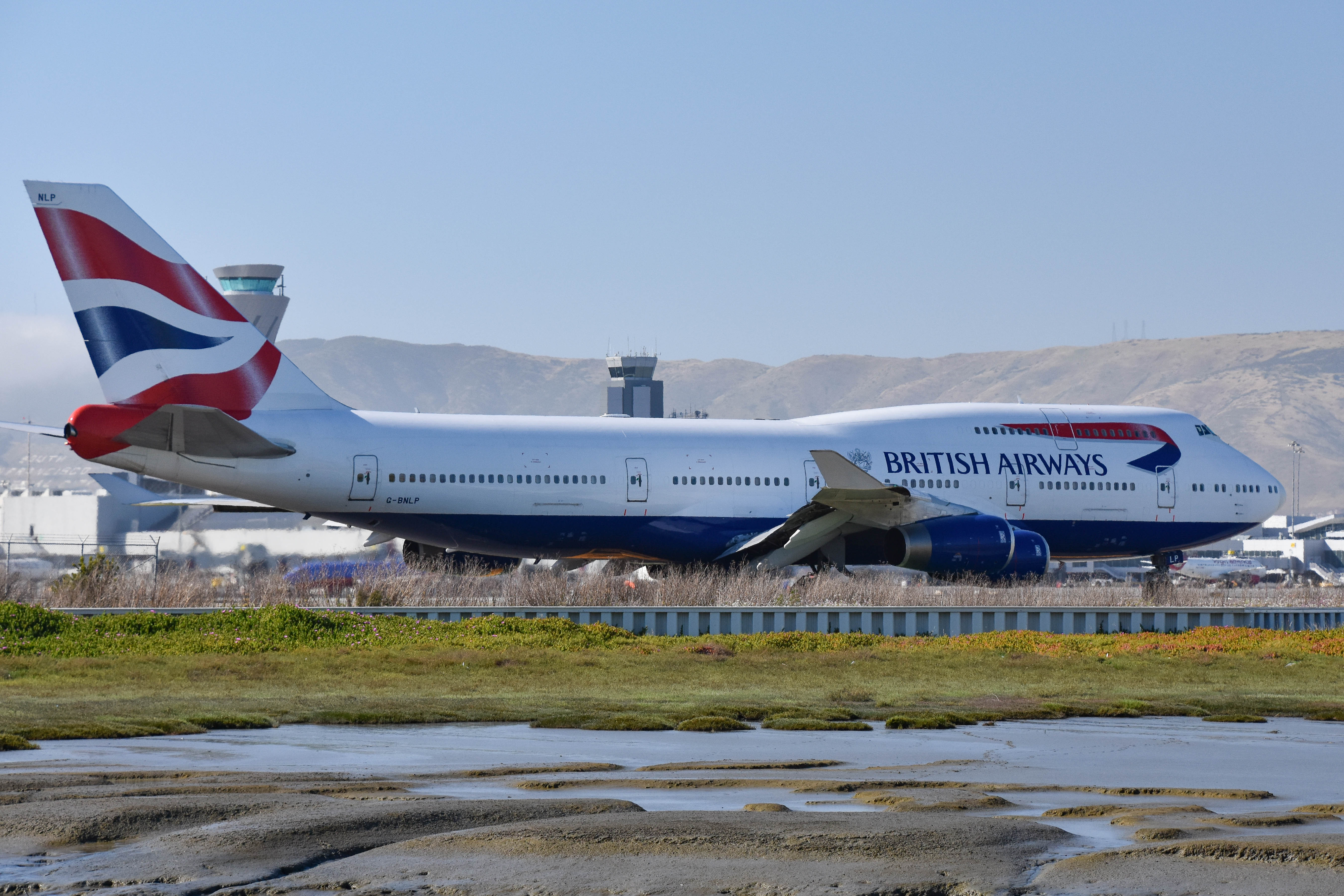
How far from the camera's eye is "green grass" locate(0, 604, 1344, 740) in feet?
48.3

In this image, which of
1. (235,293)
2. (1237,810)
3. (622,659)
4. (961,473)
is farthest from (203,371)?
(235,293)

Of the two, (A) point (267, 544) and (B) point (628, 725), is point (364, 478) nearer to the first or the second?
(B) point (628, 725)

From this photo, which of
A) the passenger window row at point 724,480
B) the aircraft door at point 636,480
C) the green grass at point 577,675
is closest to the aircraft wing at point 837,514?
the passenger window row at point 724,480

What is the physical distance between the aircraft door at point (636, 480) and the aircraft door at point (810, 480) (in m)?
3.61

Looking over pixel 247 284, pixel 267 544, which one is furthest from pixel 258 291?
pixel 267 544

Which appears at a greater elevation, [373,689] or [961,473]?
[961,473]

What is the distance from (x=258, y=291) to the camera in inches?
3846

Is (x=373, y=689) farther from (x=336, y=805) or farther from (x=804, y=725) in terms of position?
(x=336, y=805)

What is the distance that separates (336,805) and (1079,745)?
6281 millimetres

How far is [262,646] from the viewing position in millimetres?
21125

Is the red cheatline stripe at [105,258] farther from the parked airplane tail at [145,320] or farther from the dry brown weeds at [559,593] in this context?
the dry brown weeds at [559,593]

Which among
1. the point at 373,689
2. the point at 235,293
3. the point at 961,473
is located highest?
the point at 235,293

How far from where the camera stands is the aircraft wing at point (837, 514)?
32406mm

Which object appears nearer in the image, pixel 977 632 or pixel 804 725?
pixel 804 725
